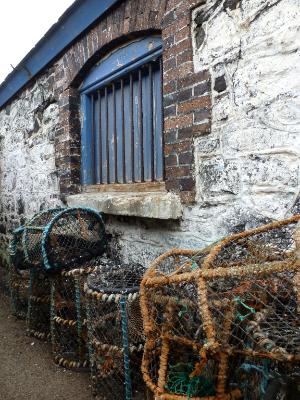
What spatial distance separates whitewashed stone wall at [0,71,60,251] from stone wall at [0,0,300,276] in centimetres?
128

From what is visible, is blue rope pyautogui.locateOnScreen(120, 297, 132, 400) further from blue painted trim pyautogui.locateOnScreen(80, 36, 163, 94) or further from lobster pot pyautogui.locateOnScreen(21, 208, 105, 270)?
blue painted trim pyautogui.locateOnScreen(80, 36, 163, 94)

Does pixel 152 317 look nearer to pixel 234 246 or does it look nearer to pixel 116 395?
pixel 234 246

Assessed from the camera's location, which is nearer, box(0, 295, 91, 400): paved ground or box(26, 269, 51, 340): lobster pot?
box(0, 295, 91, 400): paved ground

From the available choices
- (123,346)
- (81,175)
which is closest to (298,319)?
(123,346)

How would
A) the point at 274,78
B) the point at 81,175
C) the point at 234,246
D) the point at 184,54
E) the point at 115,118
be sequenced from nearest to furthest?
the point at 234,246, the point at 274,78, the point at 184,54, the point at 115,118, the point at 81,175

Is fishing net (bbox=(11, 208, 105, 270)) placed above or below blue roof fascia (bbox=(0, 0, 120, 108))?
below

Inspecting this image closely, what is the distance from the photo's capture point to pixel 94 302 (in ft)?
7.25

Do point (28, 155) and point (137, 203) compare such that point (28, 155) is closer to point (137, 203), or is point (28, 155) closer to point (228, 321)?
point (137, 203)

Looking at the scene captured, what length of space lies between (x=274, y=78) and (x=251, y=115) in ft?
0.80

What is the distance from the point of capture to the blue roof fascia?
3340 mm

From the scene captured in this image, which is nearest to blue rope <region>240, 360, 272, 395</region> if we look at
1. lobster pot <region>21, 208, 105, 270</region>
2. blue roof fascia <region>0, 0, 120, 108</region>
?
lobster pot <region>21, 208, 105, 270</region>

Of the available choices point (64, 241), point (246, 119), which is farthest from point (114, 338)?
point (246, 119)

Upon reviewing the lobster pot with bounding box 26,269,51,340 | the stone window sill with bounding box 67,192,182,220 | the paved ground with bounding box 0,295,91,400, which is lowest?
the paved ground with bounding box 0,295,91,400

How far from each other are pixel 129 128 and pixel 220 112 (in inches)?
50.3
